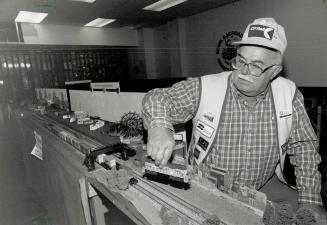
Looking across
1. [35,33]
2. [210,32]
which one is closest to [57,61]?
[35,33]

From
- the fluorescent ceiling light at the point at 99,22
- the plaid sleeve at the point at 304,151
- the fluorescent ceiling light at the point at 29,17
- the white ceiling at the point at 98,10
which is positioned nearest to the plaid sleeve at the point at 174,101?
the plaid sleeve at the point at 304,151

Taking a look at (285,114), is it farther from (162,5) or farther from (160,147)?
(162,5)

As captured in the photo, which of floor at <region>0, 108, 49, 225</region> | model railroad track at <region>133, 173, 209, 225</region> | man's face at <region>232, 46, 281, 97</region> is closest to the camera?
model railroad track at <region>133, 173, 209, 225</region>

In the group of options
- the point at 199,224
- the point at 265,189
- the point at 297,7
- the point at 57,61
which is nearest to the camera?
the point at 199,224

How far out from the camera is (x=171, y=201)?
1043 millimetres

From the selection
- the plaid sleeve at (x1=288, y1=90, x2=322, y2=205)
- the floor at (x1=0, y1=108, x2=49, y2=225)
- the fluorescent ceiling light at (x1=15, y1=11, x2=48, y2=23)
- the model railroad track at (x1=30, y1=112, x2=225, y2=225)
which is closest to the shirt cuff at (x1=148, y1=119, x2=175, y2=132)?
the model railroad track at (x1=30, y1=112, x2=225, y2=225)

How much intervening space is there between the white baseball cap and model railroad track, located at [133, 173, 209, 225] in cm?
86

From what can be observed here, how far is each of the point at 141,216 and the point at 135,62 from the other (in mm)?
9923

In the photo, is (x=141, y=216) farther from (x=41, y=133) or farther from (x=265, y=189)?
(x=41, y=133)

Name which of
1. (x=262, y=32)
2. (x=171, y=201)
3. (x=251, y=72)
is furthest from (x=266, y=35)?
(x=171, y=201)

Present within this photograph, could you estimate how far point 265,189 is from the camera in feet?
5.10

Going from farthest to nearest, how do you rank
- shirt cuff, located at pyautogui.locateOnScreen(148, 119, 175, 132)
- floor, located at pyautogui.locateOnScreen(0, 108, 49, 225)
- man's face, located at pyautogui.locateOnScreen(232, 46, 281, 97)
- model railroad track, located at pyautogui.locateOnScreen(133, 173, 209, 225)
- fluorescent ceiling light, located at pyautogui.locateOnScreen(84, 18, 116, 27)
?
fluorescent ceiling light, located at pyautogui.locateOnScreen(84, 18, 116, 27)
floor, located at pyautogui.locateOnScreen(0, 108, 49, 225)
man's face, located at pyautogui.locateOnScreen(232, 46, 281, 97)
shirt cuff, located at pyautogui.locateOnScreen(148, 119, 175, 132)
model railroad track, located at pyautogui.locateOnScreen(133, 173, 209, 225)

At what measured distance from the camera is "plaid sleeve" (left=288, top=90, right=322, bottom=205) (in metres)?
1.35

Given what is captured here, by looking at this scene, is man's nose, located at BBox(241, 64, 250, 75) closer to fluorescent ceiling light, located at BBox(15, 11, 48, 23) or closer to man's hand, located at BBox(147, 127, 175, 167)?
man's hand, located at BBox(147, 127, 175, 167)
